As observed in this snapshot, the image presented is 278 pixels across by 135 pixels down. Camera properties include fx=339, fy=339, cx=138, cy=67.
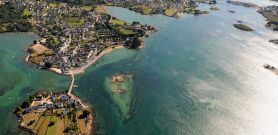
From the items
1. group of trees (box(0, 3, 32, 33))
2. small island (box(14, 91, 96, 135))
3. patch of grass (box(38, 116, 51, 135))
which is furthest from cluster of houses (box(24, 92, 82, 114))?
group of trees (box(0, 3, 32, 33))

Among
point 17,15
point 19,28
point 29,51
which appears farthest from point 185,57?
point 17,15

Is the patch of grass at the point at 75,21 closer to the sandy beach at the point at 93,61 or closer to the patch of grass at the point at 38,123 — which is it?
the sandy beach at the point at 93,61

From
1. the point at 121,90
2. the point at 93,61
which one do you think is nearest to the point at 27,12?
the point at 93,61

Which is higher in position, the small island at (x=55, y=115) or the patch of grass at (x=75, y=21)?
the patch of grass at (x=75, y=21)

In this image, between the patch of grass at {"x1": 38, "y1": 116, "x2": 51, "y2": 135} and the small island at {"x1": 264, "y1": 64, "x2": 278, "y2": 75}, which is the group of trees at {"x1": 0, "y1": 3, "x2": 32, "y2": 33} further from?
the small island at {"x1": 264, "y1": 64, "x2": 278, "y2": 75}

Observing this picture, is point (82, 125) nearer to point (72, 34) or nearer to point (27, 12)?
point (72, 34)

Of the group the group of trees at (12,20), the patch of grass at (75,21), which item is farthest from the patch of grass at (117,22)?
the group of trees at (12,20)

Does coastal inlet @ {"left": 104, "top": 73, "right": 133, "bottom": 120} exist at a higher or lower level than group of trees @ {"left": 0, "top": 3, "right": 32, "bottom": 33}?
lower
